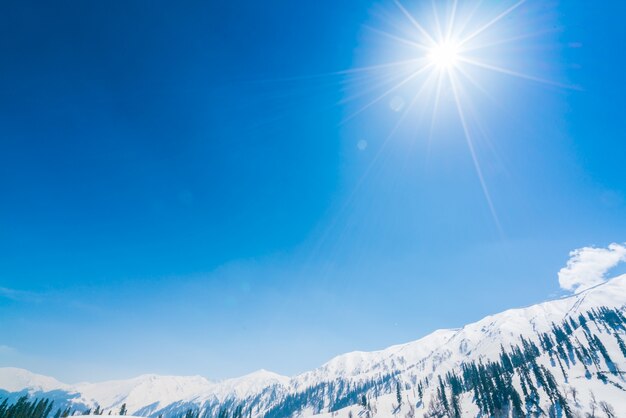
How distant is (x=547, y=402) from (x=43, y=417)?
236 metres

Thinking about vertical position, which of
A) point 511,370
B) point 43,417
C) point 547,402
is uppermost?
point 511,370

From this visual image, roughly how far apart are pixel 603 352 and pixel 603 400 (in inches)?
2801

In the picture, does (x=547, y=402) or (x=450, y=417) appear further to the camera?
(x=450, y=417)

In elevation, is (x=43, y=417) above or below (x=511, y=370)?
below

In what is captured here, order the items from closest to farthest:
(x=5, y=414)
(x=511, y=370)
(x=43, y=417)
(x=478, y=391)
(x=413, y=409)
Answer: (x=5, y=414)
(x=43, y=417)
(x=478, y=391)
(x=511, y=370)
(x=413, y=409)

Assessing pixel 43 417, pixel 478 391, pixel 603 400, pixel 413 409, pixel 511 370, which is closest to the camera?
pixel 603 400

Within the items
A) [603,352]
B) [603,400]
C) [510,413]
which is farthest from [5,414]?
[603,352]

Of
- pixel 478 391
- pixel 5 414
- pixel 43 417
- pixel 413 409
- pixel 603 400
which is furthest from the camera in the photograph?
pixel 413 409

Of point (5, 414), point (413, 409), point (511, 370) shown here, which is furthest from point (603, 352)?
point (5, 414)

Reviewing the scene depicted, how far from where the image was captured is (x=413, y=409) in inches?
7741

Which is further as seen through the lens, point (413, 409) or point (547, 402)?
point (413, 409)

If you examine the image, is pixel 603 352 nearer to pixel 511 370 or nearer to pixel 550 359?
pixel 550 359

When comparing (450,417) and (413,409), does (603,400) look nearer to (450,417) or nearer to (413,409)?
(450,417)

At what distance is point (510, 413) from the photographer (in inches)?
4916
